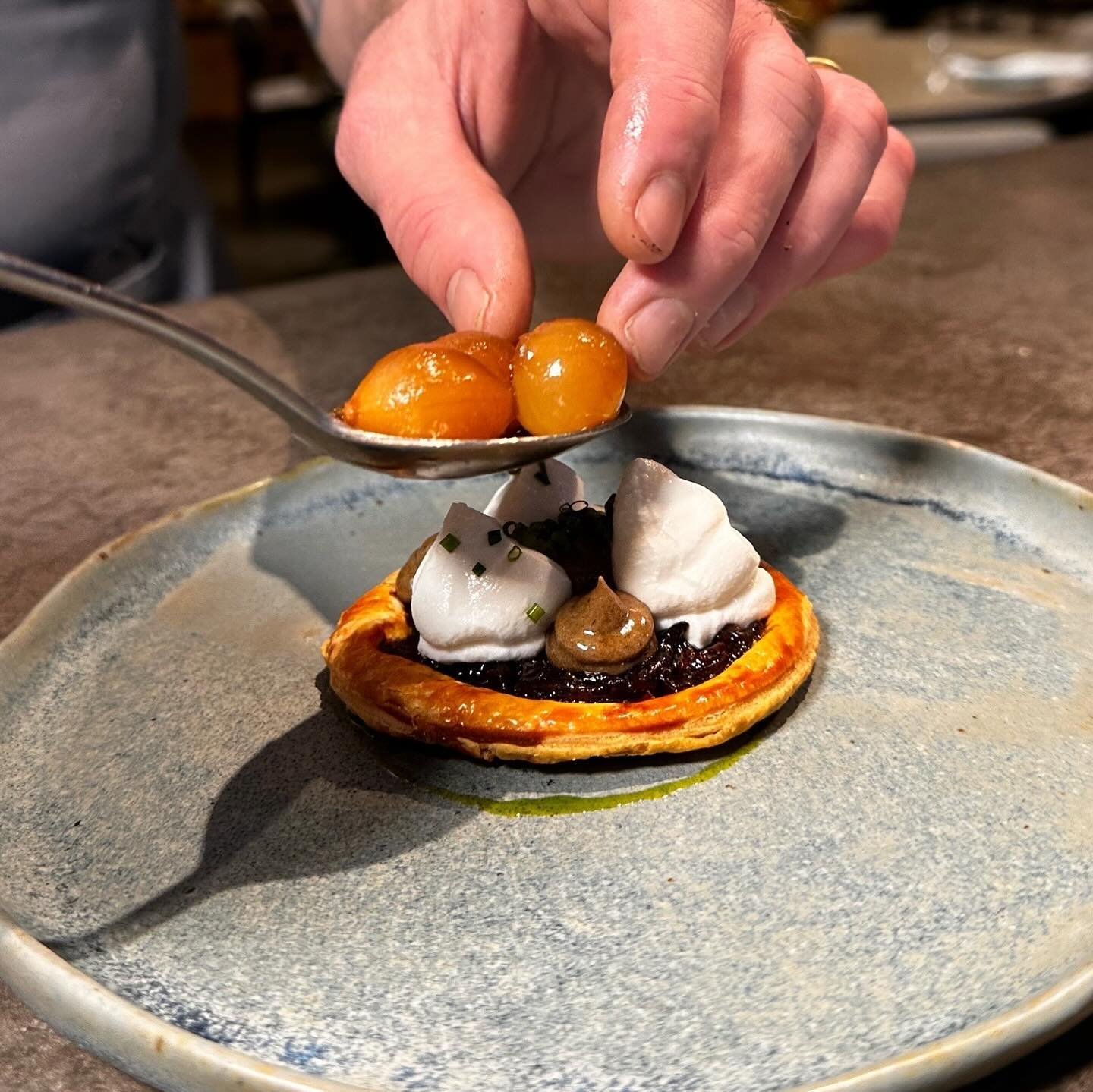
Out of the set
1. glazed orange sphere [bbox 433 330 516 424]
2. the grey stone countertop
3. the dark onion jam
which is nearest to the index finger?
glazed orange sphere [bbox 433 330 516 424]

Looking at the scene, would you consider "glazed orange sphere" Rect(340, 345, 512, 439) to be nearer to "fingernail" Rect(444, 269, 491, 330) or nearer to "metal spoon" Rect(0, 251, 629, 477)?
"metal spoon" Rect(0, 251, 629, 477)

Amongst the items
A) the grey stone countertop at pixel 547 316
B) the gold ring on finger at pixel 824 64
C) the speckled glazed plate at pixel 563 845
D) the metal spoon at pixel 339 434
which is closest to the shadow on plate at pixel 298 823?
the speckled glazed plate at pixel 563 845

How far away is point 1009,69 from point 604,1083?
724 centimetres

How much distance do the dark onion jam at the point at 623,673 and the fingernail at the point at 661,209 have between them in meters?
0.67

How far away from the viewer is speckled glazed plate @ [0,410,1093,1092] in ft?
4.34

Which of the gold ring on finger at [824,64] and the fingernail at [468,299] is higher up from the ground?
the gold ring on finger at [824,64]

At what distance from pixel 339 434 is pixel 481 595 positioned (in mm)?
406

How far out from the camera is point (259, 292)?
4.33 meters

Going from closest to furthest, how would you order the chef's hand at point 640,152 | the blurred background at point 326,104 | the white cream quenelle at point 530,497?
the chef's hand at point 640,152
the white cream quenelle at point 530,497
the blurred background at point 326,104

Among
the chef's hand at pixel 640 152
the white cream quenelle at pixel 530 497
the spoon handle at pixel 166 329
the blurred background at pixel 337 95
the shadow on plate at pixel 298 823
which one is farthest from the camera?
the blurred background at pixel 337 95

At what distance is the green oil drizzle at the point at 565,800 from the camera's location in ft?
5.82

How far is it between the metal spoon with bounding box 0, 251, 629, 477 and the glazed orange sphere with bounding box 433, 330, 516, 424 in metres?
0.10

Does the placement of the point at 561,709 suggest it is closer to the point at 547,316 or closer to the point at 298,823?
the point at 298,823

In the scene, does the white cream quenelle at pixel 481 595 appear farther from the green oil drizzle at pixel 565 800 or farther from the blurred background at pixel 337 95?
the blurred background at pixel 337 95
